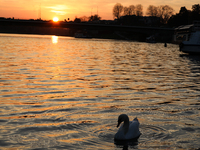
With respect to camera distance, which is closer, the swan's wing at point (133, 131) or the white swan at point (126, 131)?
the white swan at point (126, 131)

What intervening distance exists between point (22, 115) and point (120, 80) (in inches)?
417

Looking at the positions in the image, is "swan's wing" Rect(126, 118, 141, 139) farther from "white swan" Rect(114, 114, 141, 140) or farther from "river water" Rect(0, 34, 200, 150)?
"river water" Rect(0, 34, 200, 150)

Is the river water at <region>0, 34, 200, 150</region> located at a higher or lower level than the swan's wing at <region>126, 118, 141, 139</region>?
lower

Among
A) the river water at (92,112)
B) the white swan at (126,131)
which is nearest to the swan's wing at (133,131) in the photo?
the white swan at (126,131)

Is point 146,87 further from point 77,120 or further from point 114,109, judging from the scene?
point 77,120

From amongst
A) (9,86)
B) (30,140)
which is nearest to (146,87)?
(9,86)

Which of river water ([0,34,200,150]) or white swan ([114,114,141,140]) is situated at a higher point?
white swan ([114,114,141,140])

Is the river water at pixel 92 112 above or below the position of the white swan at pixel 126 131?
below

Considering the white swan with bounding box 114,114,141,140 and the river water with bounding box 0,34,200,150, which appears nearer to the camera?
the white swan with bounding box 114,114,141,140

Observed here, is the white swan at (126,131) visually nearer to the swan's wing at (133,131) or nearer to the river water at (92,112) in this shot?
the swan's wing at (133,131)

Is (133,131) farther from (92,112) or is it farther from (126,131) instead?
(92,112)

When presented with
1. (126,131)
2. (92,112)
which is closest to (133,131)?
(126,131)

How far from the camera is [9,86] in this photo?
17.5 m

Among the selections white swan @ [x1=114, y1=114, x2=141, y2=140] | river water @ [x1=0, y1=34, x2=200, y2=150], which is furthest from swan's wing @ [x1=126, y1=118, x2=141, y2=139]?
river water @ [x1=0, y1=34, x2=200, y2=150]
